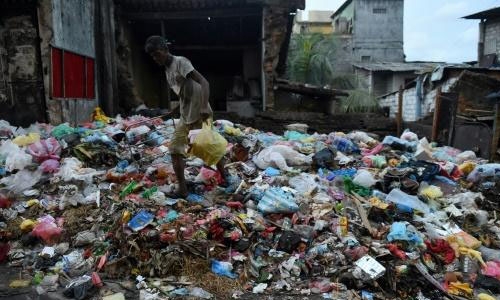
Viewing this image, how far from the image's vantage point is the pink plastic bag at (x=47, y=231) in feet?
11.3

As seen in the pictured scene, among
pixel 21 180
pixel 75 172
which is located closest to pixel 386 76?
pixel 75 172

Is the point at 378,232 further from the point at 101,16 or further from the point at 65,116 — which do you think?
the point at 101,16

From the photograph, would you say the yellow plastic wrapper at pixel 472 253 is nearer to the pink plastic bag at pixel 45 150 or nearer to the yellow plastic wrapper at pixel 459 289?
the yellow plastic wrapper at pixel 459 289

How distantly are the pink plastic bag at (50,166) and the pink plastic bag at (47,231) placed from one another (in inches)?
51.6

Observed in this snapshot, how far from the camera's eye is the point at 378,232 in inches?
142

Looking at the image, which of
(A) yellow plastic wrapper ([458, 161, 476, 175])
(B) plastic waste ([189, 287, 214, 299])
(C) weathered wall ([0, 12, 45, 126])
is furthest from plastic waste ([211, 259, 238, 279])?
(C) weathered wall ([0, 12, 45, 126])

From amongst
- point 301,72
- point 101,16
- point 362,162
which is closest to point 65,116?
point 101,16

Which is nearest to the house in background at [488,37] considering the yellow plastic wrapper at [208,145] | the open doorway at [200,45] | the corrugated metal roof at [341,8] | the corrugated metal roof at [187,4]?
the corrugated metal roof at [341,8]

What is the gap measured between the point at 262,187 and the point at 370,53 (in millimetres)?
22250

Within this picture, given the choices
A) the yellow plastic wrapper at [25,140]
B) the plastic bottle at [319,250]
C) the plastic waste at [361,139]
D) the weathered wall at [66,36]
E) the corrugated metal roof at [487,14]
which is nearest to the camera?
the plastic bottle at [319,250]

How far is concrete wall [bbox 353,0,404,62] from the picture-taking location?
955 inches

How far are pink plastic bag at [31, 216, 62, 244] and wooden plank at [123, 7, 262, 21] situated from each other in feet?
23.7

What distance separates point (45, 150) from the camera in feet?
16.8

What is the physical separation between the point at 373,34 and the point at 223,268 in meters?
24.0
